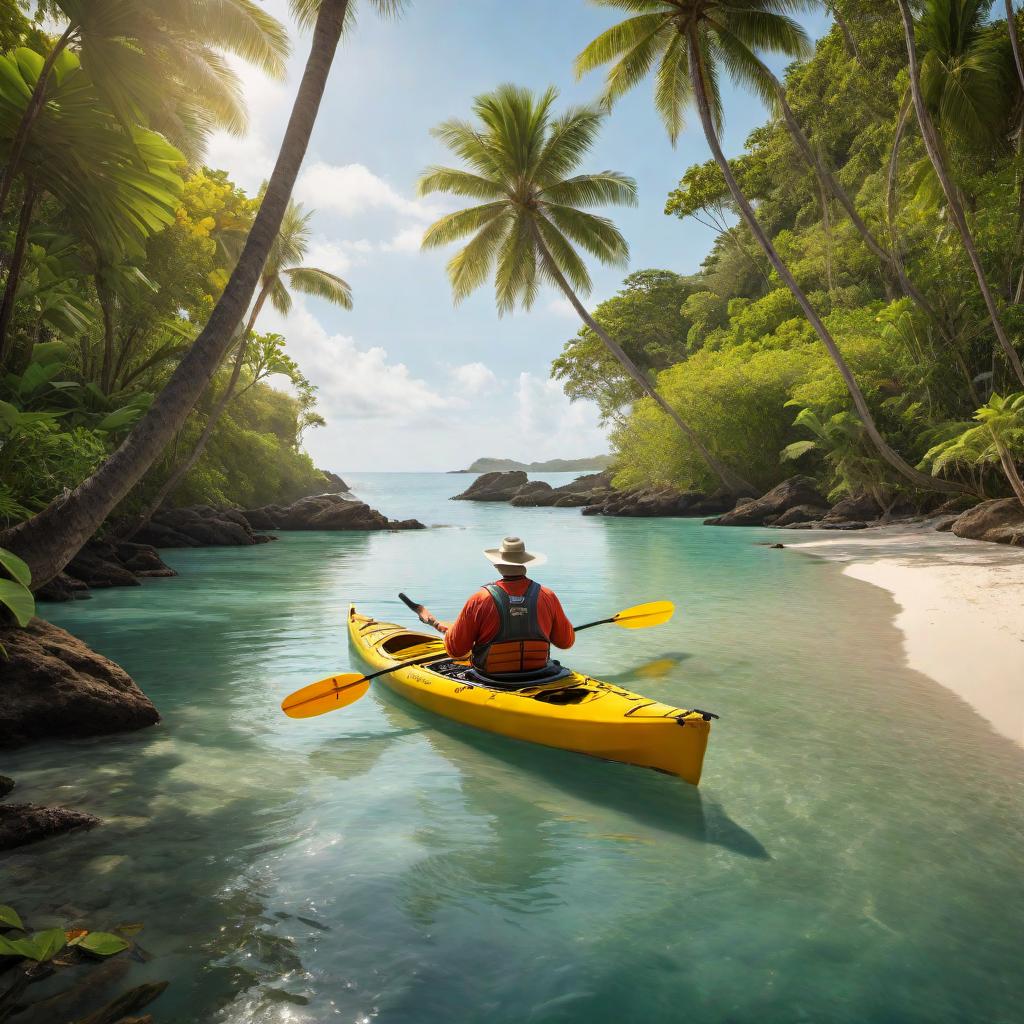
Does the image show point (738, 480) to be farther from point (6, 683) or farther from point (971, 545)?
point (6, 683)

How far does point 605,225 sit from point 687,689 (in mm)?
18001

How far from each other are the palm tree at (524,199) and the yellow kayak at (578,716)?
16.0 m

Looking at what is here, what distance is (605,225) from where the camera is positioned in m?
21.7

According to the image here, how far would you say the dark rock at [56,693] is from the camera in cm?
514

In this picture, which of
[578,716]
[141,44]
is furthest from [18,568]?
[141,44]

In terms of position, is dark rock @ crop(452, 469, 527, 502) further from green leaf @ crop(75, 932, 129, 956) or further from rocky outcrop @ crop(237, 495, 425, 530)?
green leaf @ crop(75, 932, 129, 956)

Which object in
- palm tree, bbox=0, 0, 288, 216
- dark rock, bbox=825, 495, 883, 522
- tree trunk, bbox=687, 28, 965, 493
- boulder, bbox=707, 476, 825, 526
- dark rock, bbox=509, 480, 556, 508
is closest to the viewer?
palm tree, bbox=0, 0, 288, 216

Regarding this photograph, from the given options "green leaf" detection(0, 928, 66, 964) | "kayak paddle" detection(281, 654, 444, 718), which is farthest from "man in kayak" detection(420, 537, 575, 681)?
"green leaf" detection(0, 928, 66, 964)

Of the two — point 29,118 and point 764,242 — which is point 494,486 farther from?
point 29,118

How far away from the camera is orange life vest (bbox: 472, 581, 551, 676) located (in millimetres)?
5270

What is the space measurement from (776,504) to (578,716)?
22.9 m

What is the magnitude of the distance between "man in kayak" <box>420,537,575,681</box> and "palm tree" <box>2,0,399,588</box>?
2.75 metres

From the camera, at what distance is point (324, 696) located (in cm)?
574

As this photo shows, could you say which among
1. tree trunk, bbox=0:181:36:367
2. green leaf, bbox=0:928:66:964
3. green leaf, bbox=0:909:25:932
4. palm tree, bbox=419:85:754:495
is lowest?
green leaf, bbox=0:928:66:964
